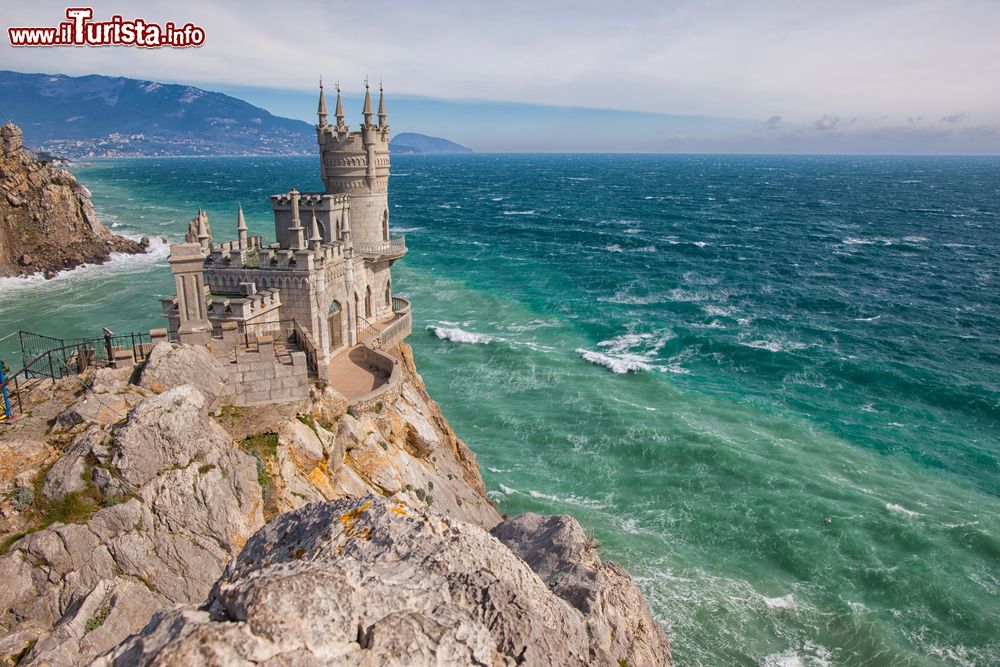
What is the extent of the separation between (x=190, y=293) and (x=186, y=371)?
322cm

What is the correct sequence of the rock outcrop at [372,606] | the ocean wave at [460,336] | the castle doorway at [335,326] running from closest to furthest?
1. the rock outcrop at [372,606]
2. the castle doorway at [335,326]
3. the ocean wave at [460,336]

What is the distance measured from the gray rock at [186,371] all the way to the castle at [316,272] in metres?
0.90

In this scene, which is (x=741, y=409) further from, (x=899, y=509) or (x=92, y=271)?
(x=92, y=271)

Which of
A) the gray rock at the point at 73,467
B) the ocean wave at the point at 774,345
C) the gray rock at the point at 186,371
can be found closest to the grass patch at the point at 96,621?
the gray rock at the point at 73,467

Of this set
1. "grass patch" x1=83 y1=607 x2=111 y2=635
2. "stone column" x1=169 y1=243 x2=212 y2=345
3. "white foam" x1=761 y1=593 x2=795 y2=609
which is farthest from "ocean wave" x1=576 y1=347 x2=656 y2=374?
"grass patch" x1=83 y1=607 x2=111 y2=635

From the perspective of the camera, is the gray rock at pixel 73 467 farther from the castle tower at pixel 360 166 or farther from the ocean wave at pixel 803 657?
the castle tower at pixel 360 166

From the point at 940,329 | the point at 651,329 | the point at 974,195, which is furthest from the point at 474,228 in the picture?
the point at 974,195

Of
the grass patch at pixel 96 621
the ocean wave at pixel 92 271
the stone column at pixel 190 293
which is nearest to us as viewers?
the grass patch at pixel 96 621

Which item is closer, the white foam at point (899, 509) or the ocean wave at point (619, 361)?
the white foam at point (899, 509)

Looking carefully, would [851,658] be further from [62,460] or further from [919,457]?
[62,460]

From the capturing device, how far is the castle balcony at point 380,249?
3575 centimetres

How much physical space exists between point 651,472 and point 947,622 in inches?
521

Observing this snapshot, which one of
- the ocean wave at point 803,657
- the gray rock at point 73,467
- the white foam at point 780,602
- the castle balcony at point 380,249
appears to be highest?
the castle balcony at point 380,249

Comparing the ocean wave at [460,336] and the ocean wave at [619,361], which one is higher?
the ocean wave at [460,336]
